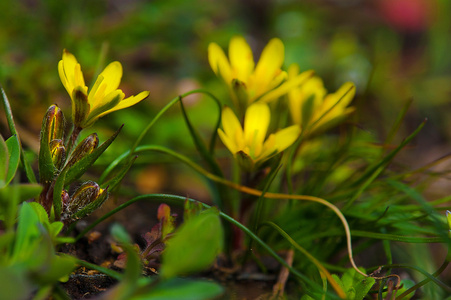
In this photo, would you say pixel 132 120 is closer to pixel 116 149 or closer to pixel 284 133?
pixel 116 149

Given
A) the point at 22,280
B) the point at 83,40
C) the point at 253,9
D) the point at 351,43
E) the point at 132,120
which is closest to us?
the point at 22,280

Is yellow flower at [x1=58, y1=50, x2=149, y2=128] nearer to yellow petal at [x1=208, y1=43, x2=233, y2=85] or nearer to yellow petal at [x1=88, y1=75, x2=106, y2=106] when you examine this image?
yellow petal at [x1=88, y1=75, x2=106, y2=106]

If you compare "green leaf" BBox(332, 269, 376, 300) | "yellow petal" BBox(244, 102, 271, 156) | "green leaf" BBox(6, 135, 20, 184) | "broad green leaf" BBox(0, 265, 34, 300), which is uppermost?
"green leaf" BBox(6, 135, 20, 184)

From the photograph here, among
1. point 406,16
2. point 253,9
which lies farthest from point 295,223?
point 406,16

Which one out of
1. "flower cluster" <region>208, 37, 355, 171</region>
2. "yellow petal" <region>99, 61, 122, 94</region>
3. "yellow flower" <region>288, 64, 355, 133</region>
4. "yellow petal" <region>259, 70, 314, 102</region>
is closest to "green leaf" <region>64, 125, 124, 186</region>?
"yellow petal" <region>99, 61, 122, 94</region>

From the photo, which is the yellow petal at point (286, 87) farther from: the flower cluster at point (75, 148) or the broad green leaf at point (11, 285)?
the broad green leaf at point (11, 285)

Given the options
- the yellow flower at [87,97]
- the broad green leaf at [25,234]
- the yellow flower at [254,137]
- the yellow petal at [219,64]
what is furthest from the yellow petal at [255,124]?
the broad green leaf at [25,234]

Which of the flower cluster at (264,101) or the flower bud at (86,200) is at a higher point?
the flower cluster at (264,101)
